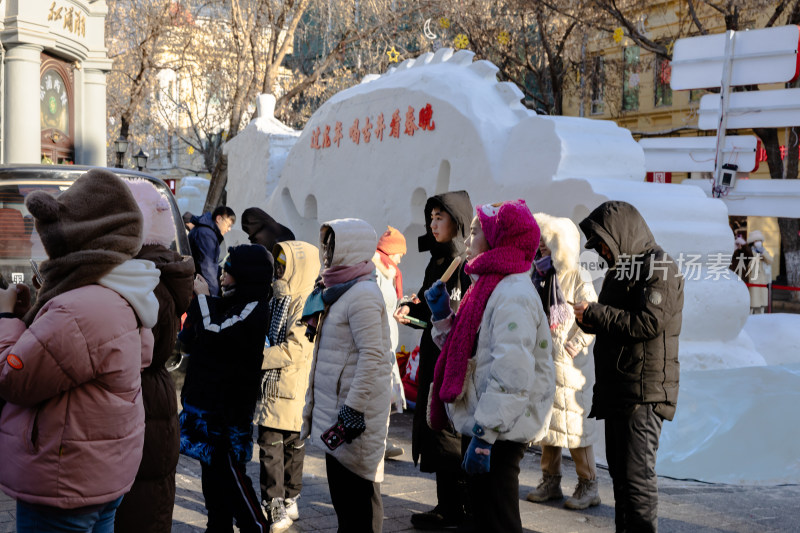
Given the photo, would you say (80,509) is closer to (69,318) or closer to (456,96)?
(69,318)

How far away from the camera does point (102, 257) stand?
8.79 ft

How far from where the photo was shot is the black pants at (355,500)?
4.03 m

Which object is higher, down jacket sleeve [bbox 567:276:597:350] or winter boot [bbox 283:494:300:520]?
down jacket sleeve [bbox 567:276:597:350]

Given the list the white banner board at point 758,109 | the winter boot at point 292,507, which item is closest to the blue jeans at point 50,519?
the winter boot at point 292,507

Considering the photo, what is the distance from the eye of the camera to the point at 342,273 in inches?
165

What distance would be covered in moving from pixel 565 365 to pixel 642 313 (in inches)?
51.7

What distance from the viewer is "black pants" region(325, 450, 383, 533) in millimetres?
4031

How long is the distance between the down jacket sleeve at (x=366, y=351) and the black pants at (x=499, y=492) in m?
0.59

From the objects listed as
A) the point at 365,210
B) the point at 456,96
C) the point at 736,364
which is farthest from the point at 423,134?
the point at 736,364

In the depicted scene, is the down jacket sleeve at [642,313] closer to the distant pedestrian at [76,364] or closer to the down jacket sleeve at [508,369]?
the down jacket sleeve at [508,369]

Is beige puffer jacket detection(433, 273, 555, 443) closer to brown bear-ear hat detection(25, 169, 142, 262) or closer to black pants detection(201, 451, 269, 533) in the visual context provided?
black pants detection(201, 451, 269, 533)

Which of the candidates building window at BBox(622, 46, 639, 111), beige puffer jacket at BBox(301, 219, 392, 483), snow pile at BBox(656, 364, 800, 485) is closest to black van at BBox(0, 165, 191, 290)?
beige puffer jacket at BBox(301, 219, 392, 483)

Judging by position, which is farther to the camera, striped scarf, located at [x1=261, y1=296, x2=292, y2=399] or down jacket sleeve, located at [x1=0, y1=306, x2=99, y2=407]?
striped scarf, located at [x1=261, y1=296, x2=292, y2=399]

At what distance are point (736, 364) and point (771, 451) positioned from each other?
0.99 metres
